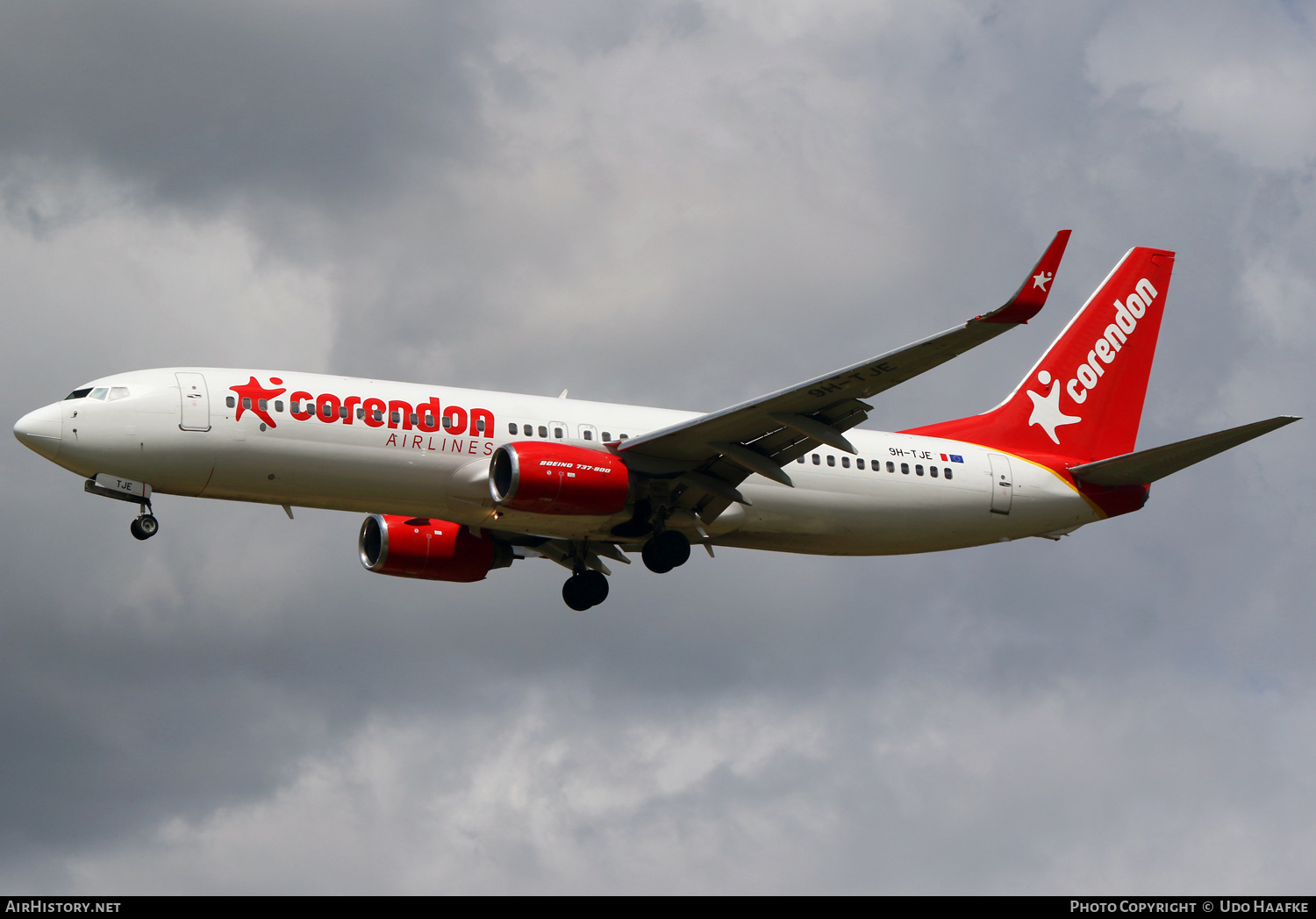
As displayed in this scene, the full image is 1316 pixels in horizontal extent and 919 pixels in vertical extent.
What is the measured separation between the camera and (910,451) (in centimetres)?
4288

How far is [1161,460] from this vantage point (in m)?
42.0

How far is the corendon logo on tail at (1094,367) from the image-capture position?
46.9 meters

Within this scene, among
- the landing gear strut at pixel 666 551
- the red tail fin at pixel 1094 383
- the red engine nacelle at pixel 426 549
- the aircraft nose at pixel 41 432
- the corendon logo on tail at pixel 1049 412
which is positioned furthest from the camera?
the corendon logo on tail at pixel 1049 412

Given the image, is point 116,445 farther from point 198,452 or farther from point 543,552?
point 543,552

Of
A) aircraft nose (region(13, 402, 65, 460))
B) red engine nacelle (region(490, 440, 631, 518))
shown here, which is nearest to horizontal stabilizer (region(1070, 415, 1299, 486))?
red engine nacelle (region(490, 440, 631, 518))

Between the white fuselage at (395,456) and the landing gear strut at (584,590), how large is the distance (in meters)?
4.30

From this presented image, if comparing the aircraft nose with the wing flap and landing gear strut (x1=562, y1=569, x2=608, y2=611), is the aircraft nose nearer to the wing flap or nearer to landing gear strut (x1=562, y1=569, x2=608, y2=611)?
the wing flap

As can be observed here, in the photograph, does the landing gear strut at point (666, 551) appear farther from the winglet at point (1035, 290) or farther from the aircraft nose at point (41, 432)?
the aircraft nose at point (41, 432)

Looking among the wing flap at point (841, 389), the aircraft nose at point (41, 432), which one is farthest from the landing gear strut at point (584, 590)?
the aircraft nose at point (41, 432)

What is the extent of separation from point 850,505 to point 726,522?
11.2 feet

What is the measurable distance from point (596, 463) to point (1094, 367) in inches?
750

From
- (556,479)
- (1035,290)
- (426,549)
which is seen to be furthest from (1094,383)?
(426,549)

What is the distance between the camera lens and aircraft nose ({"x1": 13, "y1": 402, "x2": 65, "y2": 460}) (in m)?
35.5
